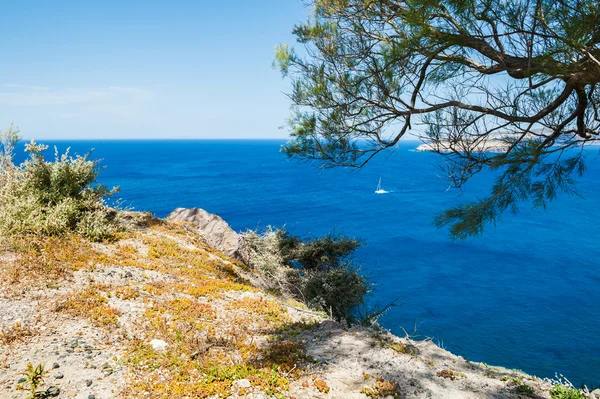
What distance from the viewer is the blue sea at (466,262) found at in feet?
56.6

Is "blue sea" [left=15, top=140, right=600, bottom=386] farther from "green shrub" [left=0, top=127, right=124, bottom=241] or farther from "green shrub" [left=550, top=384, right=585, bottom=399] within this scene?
"green shrub" [left=0, top=127, right=124, bottom=241]

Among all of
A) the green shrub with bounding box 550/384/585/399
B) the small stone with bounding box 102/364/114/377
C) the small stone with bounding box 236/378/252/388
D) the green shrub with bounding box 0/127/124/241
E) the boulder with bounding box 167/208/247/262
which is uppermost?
the green shrub with bounding box 0/127/124/241

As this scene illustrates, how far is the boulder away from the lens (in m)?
13.8

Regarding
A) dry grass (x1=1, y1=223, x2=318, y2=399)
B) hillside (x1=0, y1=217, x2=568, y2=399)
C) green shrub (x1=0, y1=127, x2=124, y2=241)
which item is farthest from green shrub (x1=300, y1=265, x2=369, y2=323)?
green shrub (x1=0, y1=127, x2=124, y2=241)

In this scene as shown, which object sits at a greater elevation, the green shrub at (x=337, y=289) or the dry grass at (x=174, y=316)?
the dry grass at (x=174, y=316)

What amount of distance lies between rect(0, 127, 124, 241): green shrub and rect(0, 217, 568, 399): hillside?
0.88 m

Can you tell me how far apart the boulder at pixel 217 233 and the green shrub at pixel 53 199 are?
439 centimetres

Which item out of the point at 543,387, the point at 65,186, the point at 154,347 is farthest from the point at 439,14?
the point at 65,186

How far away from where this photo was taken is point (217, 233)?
14.5 m

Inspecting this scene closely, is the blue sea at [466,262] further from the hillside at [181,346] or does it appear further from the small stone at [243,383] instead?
the small stone at [243,383]

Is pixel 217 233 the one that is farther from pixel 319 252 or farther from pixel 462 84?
pixel 462 84

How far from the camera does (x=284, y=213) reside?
135 feet

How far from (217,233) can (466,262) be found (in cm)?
2239

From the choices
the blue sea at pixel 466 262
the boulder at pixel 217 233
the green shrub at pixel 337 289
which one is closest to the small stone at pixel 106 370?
the blue sea at pixel 466 262
